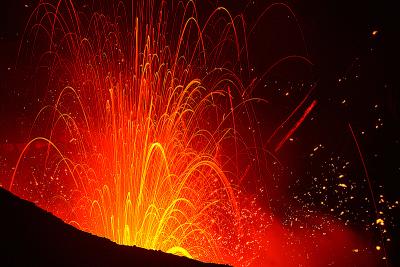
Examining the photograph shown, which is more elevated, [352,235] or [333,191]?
[333,191]

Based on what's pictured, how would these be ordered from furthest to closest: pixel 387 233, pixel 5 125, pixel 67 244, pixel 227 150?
pixel 227 150
pixel 5 125
pixel 387 233
pixel 67 244

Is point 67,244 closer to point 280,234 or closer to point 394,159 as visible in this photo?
point 280,234

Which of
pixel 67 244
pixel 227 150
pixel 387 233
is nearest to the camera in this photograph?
pixel 67 244

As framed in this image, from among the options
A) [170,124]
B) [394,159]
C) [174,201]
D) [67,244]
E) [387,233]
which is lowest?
[67,244]

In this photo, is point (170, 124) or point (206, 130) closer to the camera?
point (170, 124)

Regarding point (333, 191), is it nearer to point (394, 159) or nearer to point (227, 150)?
point (394, 159)

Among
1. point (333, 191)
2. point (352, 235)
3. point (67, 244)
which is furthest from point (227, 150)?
point (67, 244)

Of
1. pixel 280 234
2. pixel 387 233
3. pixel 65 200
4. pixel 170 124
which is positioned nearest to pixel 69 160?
Answer: pixel 65 200
